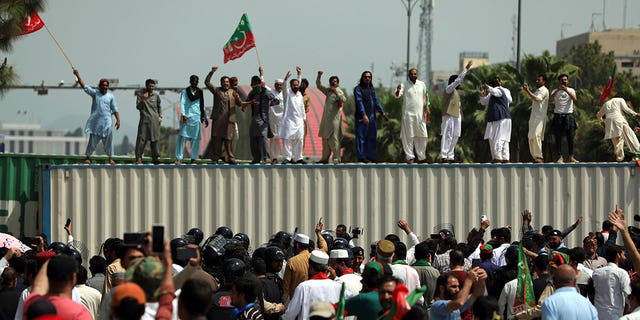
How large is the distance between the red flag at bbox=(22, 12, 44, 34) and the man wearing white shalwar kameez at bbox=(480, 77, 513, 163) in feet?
27.5

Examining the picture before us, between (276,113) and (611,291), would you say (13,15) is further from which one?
(611,291)

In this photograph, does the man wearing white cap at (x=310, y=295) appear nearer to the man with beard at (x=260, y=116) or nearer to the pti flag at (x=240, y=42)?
the man with beard at (x=260, y=116)

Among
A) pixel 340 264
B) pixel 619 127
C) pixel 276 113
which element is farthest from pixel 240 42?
pixel 340 264

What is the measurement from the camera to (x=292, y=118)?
2016 centimetres

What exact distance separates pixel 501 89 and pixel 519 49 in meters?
13.4

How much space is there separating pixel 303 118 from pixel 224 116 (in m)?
1.33

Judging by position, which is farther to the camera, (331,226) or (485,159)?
Answer: (485,159)

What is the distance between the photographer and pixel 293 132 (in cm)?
2019

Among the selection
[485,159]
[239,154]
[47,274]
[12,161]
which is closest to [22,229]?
[12,161]

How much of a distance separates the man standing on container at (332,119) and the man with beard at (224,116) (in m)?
1.51

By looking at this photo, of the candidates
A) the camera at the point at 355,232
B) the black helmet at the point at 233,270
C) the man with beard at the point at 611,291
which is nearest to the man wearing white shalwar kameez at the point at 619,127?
the camera at the point at 355,232

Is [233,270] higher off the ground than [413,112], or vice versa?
[413,112]

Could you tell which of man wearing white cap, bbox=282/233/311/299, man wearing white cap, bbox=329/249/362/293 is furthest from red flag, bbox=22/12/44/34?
man wearing white cap, bbox=329/249/362/293

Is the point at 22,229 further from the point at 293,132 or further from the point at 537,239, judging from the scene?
the point at 537,239
